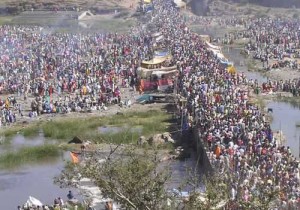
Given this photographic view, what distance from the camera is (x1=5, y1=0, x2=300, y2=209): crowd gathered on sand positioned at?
2381cm

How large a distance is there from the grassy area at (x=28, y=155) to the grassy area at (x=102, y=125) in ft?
7.34

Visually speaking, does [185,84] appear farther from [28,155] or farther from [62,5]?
[62,5]

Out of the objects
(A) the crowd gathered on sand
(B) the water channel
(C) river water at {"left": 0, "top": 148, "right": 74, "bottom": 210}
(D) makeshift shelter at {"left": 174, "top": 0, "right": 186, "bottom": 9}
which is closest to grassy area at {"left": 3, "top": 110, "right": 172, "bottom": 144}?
(B) the water channel

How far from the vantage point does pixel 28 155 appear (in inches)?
1298

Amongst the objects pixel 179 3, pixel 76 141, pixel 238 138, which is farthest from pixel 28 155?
pixel 179 3

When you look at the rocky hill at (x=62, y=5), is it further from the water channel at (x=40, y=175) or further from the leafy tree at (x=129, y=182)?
the leafy tree at (x=129, y=182)

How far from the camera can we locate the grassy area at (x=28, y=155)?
32.1m

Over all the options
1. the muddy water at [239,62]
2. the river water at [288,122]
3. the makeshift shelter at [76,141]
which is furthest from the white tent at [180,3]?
the makeshift shelter at [76,141]

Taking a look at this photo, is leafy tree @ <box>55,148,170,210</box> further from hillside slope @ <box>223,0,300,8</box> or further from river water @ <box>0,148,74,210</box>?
hillside slope @ <box>223,0,300,8</box>

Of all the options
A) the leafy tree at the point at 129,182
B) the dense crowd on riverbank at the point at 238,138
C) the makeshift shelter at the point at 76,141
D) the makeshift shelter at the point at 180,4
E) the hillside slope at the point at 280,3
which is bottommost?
the makeshift shelter at the point at 180,4

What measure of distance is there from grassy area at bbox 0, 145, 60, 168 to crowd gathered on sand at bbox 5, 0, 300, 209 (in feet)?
23.4

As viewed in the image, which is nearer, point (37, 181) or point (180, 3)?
point (37, 181)

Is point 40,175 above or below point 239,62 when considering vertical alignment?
above

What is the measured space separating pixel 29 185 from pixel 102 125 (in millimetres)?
10501
